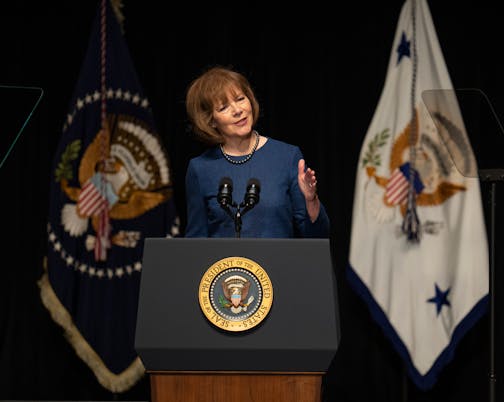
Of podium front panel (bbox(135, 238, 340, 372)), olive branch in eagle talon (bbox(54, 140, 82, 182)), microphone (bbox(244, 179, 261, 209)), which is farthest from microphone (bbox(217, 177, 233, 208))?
olive branch in eagle talon (bbox(54, 140, 82, 182))

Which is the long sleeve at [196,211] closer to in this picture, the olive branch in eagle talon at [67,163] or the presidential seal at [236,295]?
the presidential seal at [236,295]

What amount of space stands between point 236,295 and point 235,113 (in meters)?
0.76

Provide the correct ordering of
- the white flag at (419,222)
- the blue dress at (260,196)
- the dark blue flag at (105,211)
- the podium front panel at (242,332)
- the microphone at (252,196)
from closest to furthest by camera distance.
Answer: the podium front panel at (242,332) < the microphone at (252,196) < the blue dress at (260,196) < the white flag at (419,222) < the dark blue flag at (105,211)

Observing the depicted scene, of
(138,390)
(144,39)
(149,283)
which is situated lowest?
(138,390)

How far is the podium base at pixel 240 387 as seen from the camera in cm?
205

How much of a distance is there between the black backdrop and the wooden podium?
Answer: 2.28 metres

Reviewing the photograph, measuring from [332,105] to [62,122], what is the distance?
1.60 meters

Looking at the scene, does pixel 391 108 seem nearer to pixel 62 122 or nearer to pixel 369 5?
pixel 369 5

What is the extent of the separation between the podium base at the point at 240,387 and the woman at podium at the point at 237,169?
575mm

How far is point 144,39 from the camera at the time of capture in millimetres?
4398

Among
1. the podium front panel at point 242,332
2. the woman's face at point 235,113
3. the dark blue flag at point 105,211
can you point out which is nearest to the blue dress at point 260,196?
the woman's face at point 235,113

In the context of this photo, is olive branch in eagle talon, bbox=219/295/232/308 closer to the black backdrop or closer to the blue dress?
the blue dress

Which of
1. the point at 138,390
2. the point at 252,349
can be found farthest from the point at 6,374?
the point at 252,349

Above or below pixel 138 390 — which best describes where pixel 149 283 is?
above
